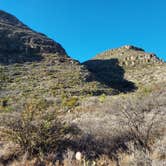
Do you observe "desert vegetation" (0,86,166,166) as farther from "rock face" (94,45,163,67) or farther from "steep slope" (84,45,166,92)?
"rock face" (94,45,163,67)

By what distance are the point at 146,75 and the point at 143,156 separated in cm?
4054

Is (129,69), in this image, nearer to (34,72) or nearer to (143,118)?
(34,72)

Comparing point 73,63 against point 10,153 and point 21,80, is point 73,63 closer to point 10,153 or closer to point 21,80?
point 21,80

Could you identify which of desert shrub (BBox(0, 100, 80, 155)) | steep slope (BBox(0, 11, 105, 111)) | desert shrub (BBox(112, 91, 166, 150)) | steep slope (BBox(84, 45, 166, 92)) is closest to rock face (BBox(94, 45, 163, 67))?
steep slope (BBox(84, 45, 166, 92))

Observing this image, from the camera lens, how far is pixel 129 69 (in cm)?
5269

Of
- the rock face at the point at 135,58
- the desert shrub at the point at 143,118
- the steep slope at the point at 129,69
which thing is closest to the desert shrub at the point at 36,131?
the desert shrub at the point at 143,118

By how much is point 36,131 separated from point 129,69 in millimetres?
46808

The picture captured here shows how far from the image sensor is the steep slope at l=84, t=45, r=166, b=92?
4172 cm

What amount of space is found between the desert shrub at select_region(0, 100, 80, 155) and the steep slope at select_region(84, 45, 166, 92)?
1228 inches

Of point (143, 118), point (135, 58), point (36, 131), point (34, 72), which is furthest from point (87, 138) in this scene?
point (135, 58)

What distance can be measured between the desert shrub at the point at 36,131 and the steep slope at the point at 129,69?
1228 inches

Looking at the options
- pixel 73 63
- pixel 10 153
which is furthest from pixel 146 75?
pixel 10 153

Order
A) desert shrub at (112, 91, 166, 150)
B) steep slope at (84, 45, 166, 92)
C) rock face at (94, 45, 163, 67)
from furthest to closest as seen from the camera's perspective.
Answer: rock face at (94, 45, 163, 67)
steep slope at (84, 45, 166, 92)
desert shrub at (112, 91, 166, 150)

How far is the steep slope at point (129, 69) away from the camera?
4172 cm
